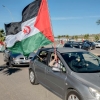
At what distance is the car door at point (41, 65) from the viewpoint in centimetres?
658

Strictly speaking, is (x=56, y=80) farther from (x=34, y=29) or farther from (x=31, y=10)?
(x=31, y=10)

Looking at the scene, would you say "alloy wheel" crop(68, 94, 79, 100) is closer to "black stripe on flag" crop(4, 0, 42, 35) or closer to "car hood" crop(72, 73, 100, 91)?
"car hood" crop(72, 73, 100, 91)

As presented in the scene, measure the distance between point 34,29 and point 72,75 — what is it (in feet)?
9.12

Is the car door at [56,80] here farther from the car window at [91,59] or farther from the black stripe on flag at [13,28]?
the black stripe on flag at [13,28]

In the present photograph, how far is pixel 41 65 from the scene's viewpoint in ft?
22.3

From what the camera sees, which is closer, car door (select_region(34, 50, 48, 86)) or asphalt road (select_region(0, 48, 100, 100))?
asphalt road (select_region(0, 48, 100, 100))

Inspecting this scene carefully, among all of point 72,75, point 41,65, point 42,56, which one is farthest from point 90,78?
point 42,56

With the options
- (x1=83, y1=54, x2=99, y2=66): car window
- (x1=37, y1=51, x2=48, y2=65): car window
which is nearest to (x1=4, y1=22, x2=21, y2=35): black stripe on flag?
(x1=37, y1=51, x2=48, y2=65): car window

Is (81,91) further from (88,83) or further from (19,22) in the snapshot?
(19,22)

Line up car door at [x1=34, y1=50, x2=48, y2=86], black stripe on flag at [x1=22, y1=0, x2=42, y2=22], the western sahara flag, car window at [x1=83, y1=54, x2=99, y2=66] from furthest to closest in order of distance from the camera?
black stripe on flag at [x1=22, y1=0, x2=42, y2=22]
the western sahara flag
car door at [x1=34, y1=50, x2=48, y2=86]
car window at [x1=83, y1=54, x2=99, y2=66]

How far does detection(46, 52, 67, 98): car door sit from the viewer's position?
5234mm

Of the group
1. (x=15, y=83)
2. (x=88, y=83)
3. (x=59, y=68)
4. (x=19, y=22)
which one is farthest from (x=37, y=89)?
(x=88, y=83)

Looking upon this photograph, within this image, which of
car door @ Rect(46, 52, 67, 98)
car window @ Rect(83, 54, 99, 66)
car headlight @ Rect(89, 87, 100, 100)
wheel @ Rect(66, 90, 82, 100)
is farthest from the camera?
car window @ Rect(83, 54, 99, 66)

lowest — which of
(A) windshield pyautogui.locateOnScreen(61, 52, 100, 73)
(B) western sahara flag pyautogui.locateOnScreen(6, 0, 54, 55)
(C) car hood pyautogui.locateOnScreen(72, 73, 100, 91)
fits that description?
(C) car hood pyautogui.locateOnScreen(72, 73, 100, 91)
